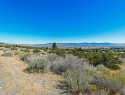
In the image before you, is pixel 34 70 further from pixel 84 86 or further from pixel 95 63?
pixel 95 63

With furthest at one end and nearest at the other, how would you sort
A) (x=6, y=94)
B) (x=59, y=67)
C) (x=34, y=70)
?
1. (x=59, y=67)
2. (x=34, y=70)
3. (x=6, y=94)

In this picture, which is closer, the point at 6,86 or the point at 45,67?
the point at 6,86

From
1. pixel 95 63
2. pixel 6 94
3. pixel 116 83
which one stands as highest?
pixel 116 83

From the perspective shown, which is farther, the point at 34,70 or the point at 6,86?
the point at 34,70

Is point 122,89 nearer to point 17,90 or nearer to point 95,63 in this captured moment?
point 17,90

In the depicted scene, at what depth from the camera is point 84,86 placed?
2.66 m

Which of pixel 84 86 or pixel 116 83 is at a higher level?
pixel 116 83

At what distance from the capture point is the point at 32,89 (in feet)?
8.96

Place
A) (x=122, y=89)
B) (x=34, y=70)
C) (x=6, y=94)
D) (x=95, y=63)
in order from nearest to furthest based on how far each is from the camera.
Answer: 1. (x=6, y=94)
2. (x=122, y=89)
3. (x=34, y=70)
4. (x=95, y=63)

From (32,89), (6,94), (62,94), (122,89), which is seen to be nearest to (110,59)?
(122,89)

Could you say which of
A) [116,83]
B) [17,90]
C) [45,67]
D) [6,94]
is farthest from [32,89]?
[116,83]

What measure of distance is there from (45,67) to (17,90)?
2.12 metres

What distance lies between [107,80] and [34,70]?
3.92 meters

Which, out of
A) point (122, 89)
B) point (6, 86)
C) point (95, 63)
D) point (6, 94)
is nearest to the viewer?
point (6, 94)
